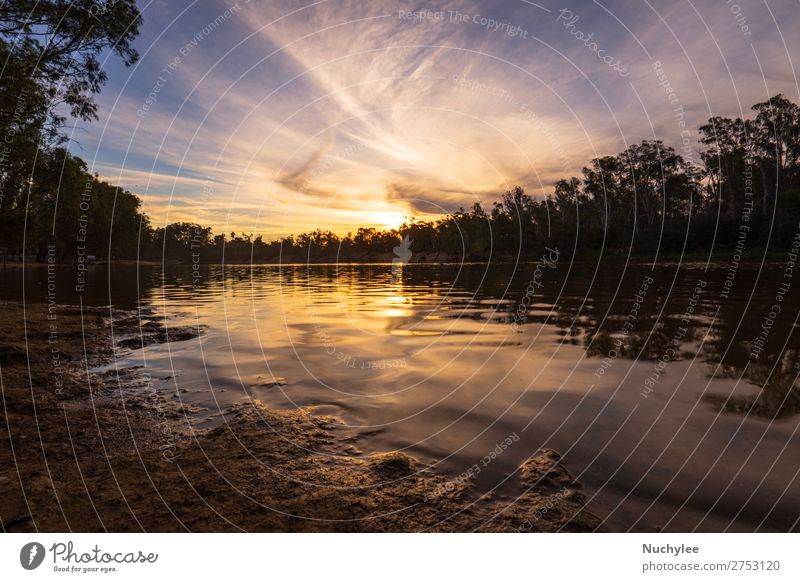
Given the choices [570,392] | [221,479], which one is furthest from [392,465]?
[570,392]

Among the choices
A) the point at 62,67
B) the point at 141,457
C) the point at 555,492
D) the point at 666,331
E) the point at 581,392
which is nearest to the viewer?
the point at 555,492

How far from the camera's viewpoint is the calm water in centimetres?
535

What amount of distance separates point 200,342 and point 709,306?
74.5 ft

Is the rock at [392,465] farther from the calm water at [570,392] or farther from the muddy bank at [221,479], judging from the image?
the calm water at [570,392]

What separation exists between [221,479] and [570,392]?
662 cm

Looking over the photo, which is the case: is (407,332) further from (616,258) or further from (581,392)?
(616,258)

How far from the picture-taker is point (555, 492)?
511 centimetres

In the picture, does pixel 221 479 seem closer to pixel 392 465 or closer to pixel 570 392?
pixel 392 465

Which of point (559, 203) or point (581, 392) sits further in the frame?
Result: point (559, 203)

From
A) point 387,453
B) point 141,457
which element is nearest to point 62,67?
point 141,457

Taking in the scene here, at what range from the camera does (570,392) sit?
8.82 m

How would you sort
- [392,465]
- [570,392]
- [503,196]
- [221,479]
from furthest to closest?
[503,196] → [570,392] → [392,465] → [221,479]

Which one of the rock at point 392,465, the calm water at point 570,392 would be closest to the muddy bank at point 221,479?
the rock at point 392,465

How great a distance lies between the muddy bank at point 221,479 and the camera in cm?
450
